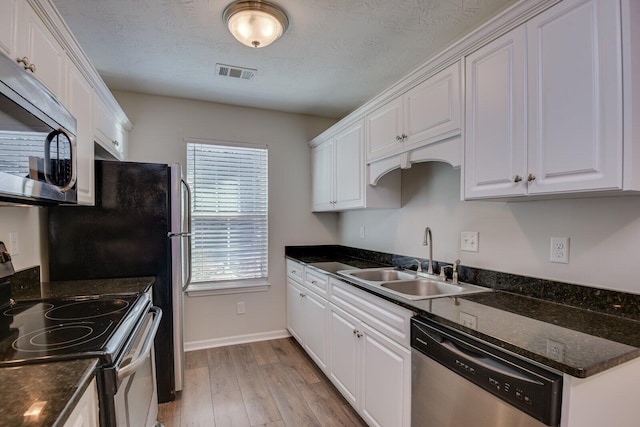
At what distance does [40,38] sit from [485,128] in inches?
80.5

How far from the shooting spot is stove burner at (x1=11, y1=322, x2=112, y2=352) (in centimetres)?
100

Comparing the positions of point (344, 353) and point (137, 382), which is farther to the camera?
point (344, 353)

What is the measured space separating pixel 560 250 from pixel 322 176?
219 centimetres

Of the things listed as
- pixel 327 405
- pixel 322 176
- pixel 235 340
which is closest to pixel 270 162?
pixel 322 176

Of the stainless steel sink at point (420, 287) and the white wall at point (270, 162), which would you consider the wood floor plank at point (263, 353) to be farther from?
the stainless steel sink at point (420, 287)

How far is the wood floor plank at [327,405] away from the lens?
2.05 meters

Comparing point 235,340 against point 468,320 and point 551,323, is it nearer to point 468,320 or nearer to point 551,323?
point 468,320

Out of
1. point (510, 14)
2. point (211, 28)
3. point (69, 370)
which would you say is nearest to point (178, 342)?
point (69, 370)

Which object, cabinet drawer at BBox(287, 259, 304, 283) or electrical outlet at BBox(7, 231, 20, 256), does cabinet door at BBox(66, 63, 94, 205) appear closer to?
electrical outlet at BBox(7, 231, 20, 256)

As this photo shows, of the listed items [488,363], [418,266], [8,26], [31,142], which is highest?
[8,26]

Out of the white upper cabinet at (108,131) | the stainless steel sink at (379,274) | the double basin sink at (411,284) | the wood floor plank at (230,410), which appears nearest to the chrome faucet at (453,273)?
the double basin sink at (411,284)

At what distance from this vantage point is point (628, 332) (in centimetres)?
112

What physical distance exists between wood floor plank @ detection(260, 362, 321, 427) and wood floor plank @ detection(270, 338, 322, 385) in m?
0.06

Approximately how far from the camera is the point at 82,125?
72.0 inches
